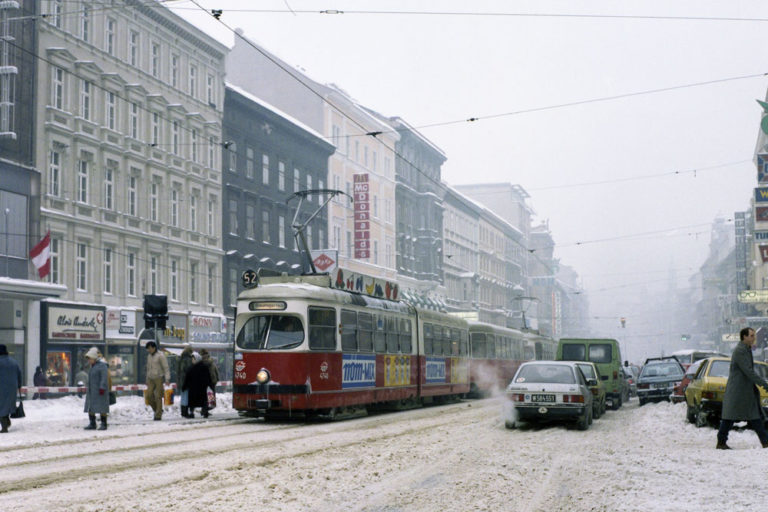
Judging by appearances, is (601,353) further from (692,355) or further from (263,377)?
(692,355)

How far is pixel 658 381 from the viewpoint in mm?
32688

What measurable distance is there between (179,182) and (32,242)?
11097 mm

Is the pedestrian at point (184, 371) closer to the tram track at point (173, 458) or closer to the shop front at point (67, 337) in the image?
the tram track at point (173, 458)

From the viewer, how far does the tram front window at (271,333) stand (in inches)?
837

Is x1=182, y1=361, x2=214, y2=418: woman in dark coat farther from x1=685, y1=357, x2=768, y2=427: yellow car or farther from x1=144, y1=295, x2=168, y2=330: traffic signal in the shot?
x1=685, y1=357, x2=768, y2=427: yellow car

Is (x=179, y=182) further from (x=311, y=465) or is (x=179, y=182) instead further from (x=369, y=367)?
(x=311, y=465)

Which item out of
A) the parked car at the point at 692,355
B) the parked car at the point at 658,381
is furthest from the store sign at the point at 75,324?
the parked car at the point at 692,355

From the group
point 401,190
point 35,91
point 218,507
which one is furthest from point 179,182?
point 218,507

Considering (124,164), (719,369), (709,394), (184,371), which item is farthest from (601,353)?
(124,164)

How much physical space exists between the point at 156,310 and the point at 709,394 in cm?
1181

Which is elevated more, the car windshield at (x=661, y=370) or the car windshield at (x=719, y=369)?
the car windshield at (x=719, y=369)

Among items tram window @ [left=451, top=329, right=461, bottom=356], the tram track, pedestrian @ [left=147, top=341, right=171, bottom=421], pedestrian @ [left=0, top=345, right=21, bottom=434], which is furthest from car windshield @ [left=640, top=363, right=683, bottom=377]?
pedestrian @ [left=0, top=345, right=21, bottom=434]

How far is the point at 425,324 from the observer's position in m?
30.0

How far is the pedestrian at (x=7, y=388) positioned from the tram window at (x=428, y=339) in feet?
45.3
